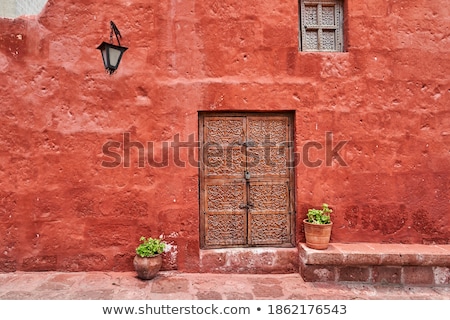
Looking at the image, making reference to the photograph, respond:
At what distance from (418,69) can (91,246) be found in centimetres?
463

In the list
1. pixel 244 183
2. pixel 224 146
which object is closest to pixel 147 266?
pixel 244 183

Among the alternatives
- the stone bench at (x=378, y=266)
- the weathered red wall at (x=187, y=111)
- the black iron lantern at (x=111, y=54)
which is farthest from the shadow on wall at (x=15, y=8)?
the stone bench at (x=378, y=266)

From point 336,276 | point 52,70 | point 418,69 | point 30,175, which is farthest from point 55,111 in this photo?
point 418,69

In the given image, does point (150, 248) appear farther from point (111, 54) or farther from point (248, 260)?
point (111, 54)

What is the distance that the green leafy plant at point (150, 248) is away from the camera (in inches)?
146

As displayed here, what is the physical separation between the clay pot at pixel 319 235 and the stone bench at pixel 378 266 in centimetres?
8

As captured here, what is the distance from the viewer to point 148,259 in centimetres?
371

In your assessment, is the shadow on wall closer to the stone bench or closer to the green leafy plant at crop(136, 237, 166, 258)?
the green leafy plant at crop(136, 237, 166, 258)

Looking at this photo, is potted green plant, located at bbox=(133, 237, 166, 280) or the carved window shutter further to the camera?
the carved window shutter

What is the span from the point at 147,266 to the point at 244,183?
4.92 feet

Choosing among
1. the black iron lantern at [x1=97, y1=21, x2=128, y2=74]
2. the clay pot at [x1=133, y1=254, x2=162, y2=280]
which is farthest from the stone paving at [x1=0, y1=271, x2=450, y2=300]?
the black iron lantern at [x1=97, y1=21, x2=128, y2=74]

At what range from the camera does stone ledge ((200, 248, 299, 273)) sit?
3994 millimetres

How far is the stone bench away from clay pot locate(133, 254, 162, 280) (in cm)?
171

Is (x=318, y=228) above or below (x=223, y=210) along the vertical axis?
below
